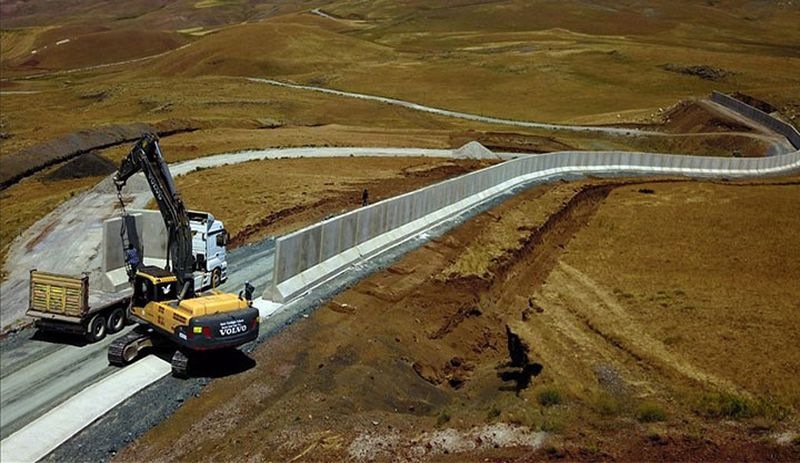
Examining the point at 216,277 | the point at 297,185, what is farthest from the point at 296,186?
the point at 216,277

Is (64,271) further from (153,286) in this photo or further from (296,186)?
(296,186)

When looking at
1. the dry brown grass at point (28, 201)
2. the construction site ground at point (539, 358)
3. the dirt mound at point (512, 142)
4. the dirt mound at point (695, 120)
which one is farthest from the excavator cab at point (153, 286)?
the dirt mound at point (695, 120)

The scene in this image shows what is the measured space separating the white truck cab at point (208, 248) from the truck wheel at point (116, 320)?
2.52m

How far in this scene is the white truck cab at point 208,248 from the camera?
23297mm

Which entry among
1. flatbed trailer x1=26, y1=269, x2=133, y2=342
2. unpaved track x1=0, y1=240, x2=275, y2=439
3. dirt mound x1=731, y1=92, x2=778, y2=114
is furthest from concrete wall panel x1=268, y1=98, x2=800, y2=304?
dirt mound x1=731, y1=92, x2=778, y2=114

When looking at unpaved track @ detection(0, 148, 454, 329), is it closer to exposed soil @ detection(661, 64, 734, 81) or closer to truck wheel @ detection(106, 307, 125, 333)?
truck wheel @ detection(106, 307, 125, 333)

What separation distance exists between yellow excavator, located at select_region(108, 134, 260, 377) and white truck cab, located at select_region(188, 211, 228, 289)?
6.53 ft

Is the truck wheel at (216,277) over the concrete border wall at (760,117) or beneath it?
beneath

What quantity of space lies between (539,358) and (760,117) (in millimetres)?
64874

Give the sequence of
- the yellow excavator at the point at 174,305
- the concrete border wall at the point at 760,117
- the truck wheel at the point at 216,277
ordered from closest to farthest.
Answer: the yellow excavator at the point at 174,305, the truck wheel at the point at 216,277, the concrete border wall at the point at 760,117

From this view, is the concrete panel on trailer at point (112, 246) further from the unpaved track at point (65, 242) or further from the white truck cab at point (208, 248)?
the unpaved track at point (65, 242)

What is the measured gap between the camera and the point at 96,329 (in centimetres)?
2002

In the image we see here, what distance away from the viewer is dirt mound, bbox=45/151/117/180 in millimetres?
46284

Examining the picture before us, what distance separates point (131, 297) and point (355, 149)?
3762 centimetres
